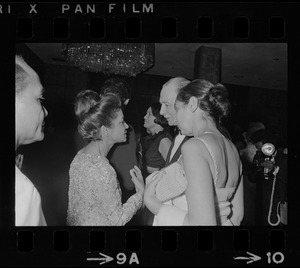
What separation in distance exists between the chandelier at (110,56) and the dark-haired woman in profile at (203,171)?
311mm

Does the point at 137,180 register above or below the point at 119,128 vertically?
below

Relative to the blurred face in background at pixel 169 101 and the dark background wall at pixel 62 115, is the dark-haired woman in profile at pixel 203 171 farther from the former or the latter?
the dark background wall at pixel 62 115

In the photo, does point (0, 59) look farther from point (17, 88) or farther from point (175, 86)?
point (175, 86)

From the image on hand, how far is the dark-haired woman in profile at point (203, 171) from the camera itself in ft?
6.77

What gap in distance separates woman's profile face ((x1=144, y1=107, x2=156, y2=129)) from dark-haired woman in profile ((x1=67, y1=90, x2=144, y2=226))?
12 cm

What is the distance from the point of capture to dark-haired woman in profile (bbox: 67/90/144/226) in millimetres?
2336

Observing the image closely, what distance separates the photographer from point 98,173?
7.61ft

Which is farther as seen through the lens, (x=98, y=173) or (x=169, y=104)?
(x=169, y=104)

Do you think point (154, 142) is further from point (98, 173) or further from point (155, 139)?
point (98, 173)
